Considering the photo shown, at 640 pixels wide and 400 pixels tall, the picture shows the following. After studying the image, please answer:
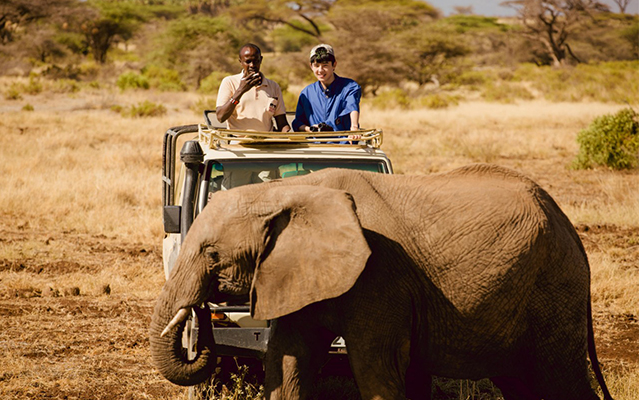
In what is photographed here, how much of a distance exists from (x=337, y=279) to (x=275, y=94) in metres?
2.98

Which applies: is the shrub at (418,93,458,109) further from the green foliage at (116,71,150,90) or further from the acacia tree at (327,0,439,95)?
the green foliage at (116,71,150,90)

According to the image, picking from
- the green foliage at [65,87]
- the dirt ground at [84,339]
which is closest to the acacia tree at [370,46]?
the green foliage at [65,87]

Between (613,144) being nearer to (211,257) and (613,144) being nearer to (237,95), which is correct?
(237,95)

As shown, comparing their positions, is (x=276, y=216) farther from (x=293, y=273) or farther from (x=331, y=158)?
(x=331, y=158)

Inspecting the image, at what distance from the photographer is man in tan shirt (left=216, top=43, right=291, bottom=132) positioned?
5691 mm

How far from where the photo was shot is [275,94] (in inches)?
237

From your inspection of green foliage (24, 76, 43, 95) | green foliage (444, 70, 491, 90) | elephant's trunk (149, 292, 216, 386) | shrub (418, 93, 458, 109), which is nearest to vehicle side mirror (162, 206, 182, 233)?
elephant's trunk (149, 292, 216, 386)

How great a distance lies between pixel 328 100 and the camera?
6.07m

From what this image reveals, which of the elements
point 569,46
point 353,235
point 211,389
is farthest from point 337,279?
point 569,46

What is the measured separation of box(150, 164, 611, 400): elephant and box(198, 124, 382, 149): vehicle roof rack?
4.38 ft

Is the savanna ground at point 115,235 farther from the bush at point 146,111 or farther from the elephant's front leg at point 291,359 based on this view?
the elephant's front leg at point 291,359

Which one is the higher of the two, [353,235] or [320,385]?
[353,235]

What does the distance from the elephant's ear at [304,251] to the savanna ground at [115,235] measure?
6.28 ft

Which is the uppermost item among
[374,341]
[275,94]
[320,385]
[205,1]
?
[205,1]
